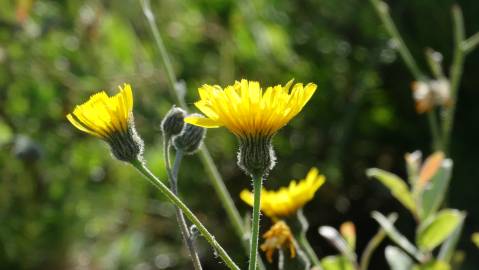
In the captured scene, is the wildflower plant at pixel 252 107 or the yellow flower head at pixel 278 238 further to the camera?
the yellow flower head at pixel 278 238

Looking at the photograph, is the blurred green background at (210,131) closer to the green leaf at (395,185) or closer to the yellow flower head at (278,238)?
the green leaf at (395,185)

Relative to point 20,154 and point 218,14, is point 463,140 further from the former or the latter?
point 20,154

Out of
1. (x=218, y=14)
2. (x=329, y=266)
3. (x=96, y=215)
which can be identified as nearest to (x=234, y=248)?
(x=96, y=215)

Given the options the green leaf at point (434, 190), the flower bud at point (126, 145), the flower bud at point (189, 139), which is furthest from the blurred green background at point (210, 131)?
the flower bud at point (126, 145)

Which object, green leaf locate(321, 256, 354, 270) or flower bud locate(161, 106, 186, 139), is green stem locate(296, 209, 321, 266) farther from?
flower bud locate(161, 106, 186, 139)

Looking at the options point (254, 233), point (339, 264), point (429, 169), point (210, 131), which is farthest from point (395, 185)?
point (210, 131)

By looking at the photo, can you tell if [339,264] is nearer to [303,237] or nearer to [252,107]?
[303,237]
